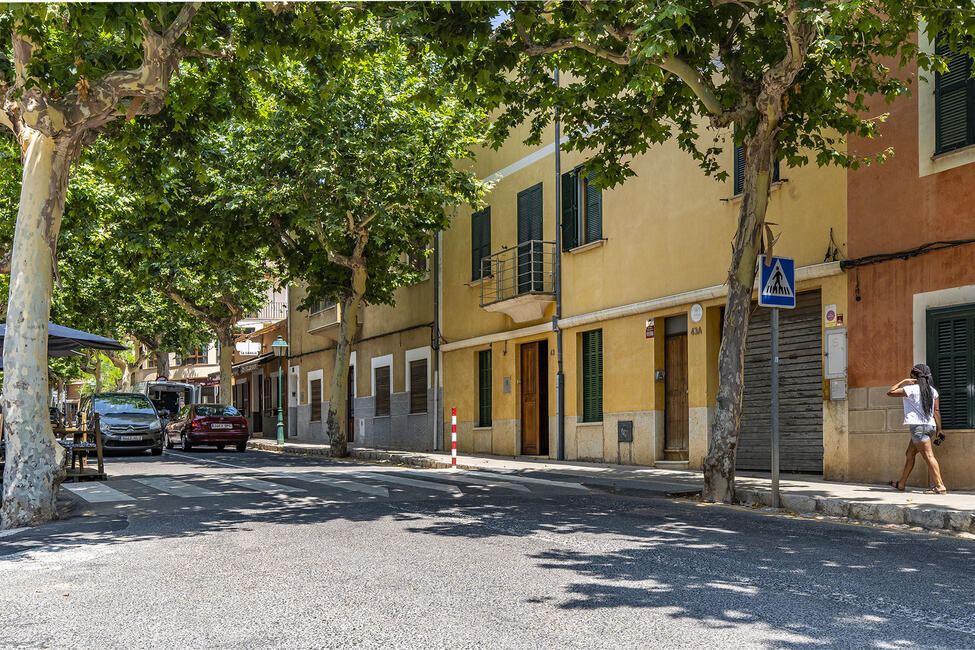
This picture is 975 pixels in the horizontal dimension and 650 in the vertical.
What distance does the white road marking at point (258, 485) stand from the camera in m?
12.8

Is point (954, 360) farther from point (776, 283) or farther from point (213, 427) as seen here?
point (213, 427)

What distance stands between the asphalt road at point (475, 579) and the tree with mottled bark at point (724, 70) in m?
3.17

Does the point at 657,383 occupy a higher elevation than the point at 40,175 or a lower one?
lower

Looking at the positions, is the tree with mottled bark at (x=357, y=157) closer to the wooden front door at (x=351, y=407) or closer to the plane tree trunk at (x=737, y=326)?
the plane tree trunk at (x=737, y=326)

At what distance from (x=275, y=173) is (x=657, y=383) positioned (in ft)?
31.6

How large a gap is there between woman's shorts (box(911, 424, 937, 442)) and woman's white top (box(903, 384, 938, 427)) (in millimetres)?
42

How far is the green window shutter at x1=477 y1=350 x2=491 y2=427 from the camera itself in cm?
2464

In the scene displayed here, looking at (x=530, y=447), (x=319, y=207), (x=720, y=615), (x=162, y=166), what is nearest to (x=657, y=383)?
(x=530, y=447)

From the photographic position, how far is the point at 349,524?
349 inches

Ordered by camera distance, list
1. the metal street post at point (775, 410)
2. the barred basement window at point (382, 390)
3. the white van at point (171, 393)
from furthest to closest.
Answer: the white van at point (171, 393) → the barred basement window at point (382, 390) → the metal street post at point (775, 410)

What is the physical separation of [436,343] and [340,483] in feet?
44.3

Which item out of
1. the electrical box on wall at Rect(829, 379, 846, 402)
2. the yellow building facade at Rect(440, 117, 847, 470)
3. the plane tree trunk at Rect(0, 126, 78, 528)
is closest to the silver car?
the yellow building facade at Rect(440, 117, 847, 470)

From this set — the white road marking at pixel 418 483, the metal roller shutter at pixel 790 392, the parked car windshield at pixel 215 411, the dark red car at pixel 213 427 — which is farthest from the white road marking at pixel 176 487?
the parked car windshield at pixel 215 411

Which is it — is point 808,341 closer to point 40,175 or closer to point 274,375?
point 40,175
